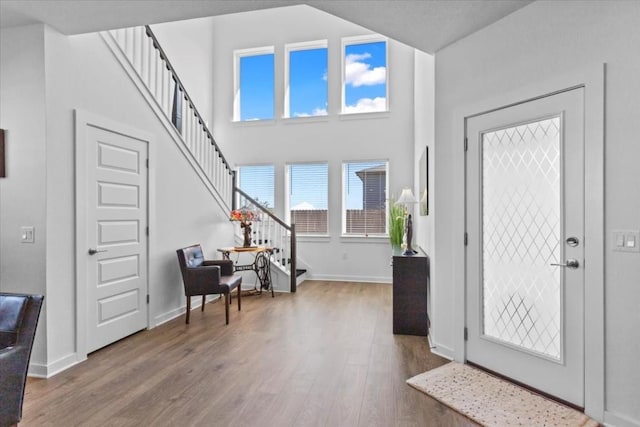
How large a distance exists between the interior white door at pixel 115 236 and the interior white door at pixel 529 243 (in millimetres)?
3247

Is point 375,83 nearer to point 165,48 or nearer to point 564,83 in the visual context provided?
point 165,48

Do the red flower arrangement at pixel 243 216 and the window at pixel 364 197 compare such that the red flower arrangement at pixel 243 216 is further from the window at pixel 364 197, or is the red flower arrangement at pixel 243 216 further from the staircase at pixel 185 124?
the window at pixel 364 197

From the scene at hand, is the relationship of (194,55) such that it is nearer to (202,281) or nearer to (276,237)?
(276,237)

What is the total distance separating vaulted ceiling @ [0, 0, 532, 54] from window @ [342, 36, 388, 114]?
3935 mm

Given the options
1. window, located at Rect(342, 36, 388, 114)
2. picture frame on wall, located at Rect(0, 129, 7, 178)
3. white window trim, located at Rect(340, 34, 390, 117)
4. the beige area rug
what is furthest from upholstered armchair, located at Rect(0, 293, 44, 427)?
window, located at Rect(342, 36, 388, 114)

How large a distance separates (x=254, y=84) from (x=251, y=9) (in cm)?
505

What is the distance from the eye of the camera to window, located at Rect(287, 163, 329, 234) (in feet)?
23.0

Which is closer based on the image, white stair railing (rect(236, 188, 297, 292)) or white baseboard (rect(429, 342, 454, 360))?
white baseboard (rect(429, 342, 454, 360))

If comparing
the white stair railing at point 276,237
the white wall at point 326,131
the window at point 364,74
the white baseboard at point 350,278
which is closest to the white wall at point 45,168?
the white stair railing at point 276,237

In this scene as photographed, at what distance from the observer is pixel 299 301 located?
5.21 meters

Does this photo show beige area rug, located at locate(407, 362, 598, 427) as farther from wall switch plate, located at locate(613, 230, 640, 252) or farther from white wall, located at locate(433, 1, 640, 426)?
wall switch plate, located at locate(613, 230, 640, 252)

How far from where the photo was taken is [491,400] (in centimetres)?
241

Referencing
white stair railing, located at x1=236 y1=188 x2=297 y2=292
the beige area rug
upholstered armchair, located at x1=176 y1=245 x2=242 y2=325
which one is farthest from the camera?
white stair railing, located at x1=236 y1=188 x2=297 y2=292

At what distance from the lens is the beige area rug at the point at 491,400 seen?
2.17 meters
